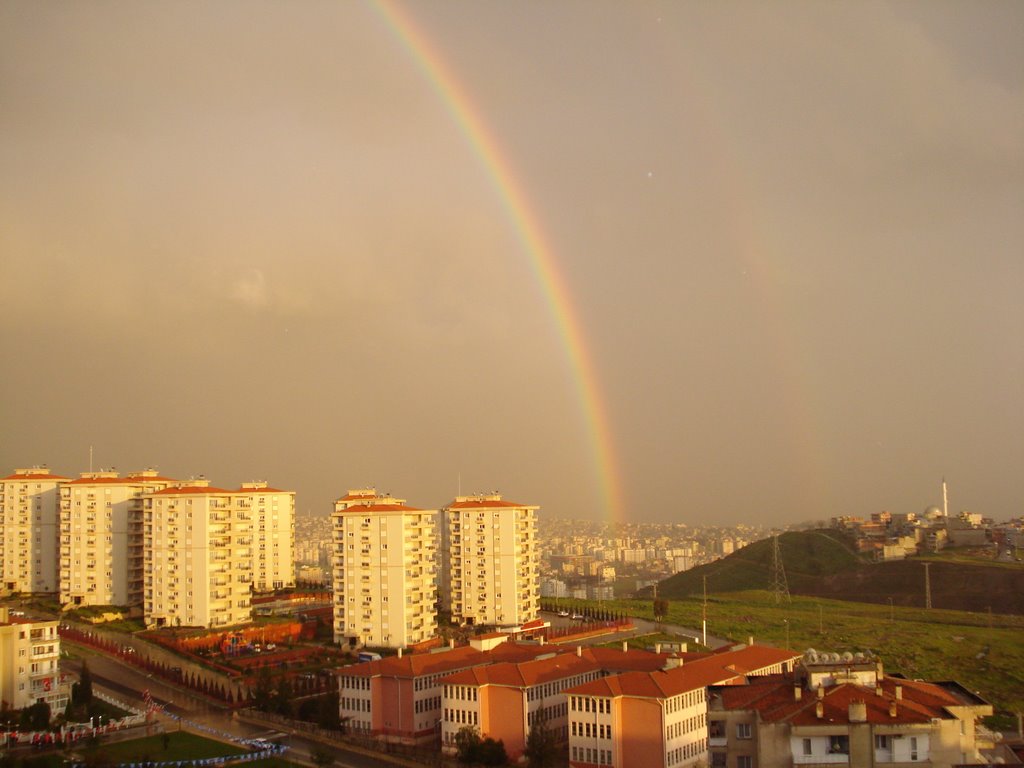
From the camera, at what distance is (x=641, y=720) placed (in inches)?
784

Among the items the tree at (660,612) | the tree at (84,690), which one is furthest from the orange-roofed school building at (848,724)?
the tree at (660,612)

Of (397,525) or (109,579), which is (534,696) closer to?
(397,525)

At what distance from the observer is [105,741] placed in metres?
22.2

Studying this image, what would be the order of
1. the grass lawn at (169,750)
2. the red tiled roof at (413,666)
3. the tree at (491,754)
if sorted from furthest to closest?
the red tiled roof at (413,666)
the tree at (491,754)
the grass lawn at (169,750)

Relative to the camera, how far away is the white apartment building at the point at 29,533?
140ft

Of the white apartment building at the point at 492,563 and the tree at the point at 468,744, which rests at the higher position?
the white apartment building at the point at 492,563

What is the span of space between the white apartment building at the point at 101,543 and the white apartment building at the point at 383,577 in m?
9.52

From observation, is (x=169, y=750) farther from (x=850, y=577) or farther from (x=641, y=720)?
(x=850, y=577)

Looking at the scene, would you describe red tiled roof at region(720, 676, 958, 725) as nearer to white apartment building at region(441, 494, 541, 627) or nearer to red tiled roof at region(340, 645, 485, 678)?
red tiled roof at region(340, 645, 485, 678)

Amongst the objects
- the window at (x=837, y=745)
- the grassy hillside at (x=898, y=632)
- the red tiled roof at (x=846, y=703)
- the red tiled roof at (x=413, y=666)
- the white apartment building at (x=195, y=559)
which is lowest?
the grassy hillside at (x=898, y=632)

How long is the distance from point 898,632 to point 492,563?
50.1 feet

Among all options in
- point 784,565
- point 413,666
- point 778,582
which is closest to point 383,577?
point 413,666

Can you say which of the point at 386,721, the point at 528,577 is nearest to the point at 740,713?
the point at 386,721

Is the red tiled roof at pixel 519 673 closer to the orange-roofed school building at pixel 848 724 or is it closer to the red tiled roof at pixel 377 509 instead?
the orange-roofed school building at pixel 848 724
